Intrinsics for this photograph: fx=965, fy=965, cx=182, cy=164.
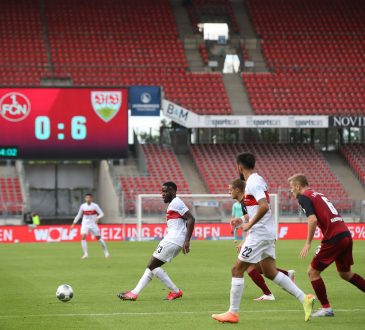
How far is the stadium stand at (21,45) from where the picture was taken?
1962 inches

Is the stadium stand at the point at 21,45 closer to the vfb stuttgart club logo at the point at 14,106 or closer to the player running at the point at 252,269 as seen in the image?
the vfb stuttgart club logo at the point at 14,106

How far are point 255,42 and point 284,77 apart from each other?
Answer: 11.1 ft

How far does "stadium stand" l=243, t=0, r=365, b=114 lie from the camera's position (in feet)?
172

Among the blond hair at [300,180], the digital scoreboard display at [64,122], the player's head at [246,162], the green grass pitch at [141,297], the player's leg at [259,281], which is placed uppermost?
the digital scoreboard display at [64,122]

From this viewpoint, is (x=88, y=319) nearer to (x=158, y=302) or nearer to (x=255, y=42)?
(x=158, y=302)

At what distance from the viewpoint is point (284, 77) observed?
→ 5372cm

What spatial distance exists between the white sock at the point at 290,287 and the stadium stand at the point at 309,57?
38226 mm

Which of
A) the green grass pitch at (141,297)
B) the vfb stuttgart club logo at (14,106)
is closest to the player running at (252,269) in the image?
the green grass pitch at (141,297)

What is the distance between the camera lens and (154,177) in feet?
159

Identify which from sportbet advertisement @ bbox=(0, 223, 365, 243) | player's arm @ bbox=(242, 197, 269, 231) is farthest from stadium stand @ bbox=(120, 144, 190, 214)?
player's arm @ bbox=(242, 197, 269, 231)

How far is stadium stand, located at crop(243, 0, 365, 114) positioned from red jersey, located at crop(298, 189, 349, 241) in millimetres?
Result: 37935

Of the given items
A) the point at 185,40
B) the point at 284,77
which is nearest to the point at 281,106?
the point at 284,77

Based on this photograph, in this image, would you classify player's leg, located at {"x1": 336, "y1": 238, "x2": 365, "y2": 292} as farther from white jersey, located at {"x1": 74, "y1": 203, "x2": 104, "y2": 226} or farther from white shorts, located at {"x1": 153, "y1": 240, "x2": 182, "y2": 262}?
white jersey, located at {"x1": 74, "y1": 203, "x2": 104, "y2": 226}

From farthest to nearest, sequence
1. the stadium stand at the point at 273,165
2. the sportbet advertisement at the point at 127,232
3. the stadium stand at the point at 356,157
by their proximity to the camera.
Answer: the stadium stand at the point at 356,157, the stadium stand at the point at 273,165, the sportbet advertisement at the point at 127,232
